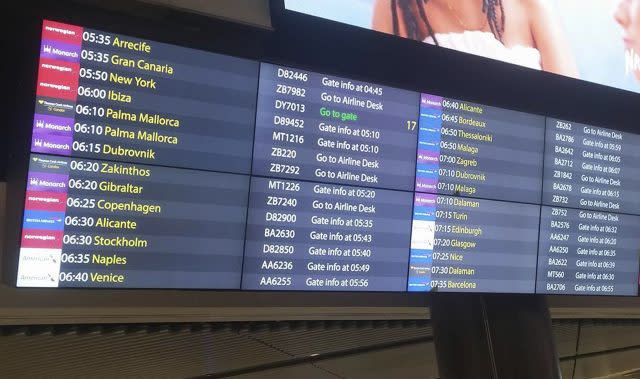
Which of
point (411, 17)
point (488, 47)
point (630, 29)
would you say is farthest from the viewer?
point (630, 29)

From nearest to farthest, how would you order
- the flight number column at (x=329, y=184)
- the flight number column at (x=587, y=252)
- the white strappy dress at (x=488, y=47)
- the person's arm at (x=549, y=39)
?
the flight number column at (x=329, y=184)
the flight number column at (x=587, y=252)
the white strappy dress at (x=488, y=47)
the person's arm at (x=549, y=39)

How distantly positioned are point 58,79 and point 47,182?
29 cm

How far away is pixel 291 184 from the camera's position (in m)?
2.17

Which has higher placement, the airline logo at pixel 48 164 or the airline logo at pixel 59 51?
the airline logo at pixel 59 51

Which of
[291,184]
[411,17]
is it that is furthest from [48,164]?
[411,17]

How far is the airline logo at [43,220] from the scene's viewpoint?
5.88 feet

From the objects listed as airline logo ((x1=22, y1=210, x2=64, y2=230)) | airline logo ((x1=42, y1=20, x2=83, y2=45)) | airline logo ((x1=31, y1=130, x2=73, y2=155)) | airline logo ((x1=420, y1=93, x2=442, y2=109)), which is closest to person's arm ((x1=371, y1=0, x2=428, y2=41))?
airline logo ((x1=420, y1=93, x2=442, y2=109))

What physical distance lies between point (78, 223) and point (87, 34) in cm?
55

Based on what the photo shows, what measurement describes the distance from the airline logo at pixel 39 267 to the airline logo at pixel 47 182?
17 centimetres

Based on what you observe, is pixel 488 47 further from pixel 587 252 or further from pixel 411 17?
pixel 587 252

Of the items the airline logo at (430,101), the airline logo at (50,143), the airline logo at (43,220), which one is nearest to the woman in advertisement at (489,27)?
the airline logo at (430,101)

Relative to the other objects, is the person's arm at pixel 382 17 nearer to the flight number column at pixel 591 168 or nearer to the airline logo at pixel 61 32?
the flight number column at pixel 591 168

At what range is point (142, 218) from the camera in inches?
76.7

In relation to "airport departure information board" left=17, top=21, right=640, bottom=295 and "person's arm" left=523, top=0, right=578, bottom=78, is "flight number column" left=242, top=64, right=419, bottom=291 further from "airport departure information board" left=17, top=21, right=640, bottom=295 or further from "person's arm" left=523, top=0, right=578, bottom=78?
"person's arm" left=523, top=0, right=578, bottom=78
